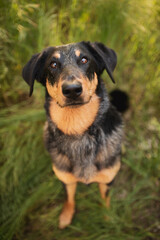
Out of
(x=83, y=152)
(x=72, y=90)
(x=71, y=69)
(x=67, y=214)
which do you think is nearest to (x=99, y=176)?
(x=83, y=152)

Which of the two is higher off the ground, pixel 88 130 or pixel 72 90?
pixel 72 90

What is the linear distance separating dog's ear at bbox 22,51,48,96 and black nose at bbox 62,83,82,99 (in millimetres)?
467

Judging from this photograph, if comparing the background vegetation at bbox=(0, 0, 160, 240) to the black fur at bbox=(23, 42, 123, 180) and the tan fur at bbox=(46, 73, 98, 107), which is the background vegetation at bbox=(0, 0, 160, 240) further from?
the tan fur at bbox=(46, 73, 98, 107)

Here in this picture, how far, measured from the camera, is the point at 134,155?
113 inches

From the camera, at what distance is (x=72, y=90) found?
4.75 ft

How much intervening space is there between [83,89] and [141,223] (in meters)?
2.09

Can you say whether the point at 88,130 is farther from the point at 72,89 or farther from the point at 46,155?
the point at 46,155

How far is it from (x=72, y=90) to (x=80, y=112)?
40 cm

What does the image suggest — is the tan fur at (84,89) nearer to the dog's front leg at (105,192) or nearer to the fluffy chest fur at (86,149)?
the fluffy chest fur at (86,149)

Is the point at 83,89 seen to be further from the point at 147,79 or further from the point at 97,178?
the point at 147,79

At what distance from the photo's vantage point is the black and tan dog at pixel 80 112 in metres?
1.62

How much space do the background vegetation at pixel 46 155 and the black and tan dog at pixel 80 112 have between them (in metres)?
0.75

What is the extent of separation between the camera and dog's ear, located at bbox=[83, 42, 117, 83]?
68.8 inches

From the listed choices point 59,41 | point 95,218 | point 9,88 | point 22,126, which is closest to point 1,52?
point 9,88
